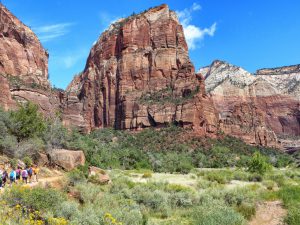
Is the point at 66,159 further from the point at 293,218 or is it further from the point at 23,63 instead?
the point at 23,63

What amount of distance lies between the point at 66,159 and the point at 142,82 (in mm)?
72929

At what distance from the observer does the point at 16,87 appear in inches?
2506

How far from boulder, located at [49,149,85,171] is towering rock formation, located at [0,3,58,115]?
36765 mm

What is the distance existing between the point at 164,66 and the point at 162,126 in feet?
62.7

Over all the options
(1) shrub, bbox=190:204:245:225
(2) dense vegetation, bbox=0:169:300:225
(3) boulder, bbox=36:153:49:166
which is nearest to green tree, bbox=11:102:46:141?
(3) boulder, bbox=36:153:49:166

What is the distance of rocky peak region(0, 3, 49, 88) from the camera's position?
7475 cm

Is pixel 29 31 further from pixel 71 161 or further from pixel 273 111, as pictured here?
pixel 273 111

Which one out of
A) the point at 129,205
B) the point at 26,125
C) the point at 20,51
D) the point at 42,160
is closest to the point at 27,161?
the point at 42,160

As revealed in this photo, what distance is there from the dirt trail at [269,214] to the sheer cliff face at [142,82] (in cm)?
6472

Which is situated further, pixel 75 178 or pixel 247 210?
pixel 75 178

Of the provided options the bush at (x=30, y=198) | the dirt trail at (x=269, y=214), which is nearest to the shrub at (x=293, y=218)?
the dirt trail at (x=269, y=214)

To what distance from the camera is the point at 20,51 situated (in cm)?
8081

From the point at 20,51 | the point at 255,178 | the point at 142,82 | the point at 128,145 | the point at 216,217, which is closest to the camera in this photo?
the point at 216,217

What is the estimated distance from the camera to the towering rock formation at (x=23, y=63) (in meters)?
65.4
